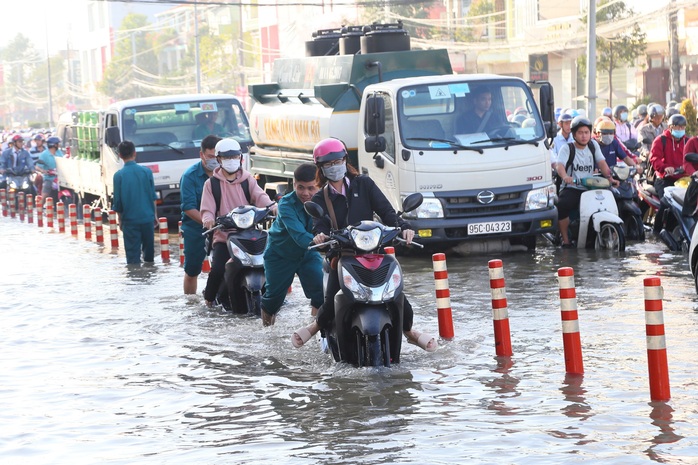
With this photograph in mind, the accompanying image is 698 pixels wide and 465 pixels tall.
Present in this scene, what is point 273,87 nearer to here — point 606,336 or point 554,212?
point 554,212

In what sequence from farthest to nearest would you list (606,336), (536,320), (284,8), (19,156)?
(284,8)
(19,156)
(536,320)
(606,336)

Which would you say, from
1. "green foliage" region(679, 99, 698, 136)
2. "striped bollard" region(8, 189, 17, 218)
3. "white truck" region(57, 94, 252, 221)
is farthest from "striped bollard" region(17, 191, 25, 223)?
"green foliage" region(679, 99, 698, 136)

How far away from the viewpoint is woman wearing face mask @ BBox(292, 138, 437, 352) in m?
9.12

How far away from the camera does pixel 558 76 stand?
5375 cm

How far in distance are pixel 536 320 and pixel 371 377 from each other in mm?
2810

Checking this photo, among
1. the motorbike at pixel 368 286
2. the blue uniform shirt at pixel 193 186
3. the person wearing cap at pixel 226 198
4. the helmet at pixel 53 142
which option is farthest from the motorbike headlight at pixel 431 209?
the helmet at pixel 53 142

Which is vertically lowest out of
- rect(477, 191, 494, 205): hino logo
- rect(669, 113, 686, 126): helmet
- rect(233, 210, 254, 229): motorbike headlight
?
rect(477, 191, 494, 205): hino logo

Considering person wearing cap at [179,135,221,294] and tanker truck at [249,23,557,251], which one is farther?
tanker truck at [249,23,557,251]

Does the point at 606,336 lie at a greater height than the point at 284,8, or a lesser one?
lesser

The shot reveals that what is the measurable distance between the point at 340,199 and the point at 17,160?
2586cm

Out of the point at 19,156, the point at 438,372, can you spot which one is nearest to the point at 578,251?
the point at 438,372

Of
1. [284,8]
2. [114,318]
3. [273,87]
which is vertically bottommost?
[114,318]

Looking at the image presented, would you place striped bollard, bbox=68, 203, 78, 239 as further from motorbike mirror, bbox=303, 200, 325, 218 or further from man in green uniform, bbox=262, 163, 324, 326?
motorbike mirror, bbox=303, 200, 325, 218

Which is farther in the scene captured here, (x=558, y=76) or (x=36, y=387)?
(x=558, y=76)
